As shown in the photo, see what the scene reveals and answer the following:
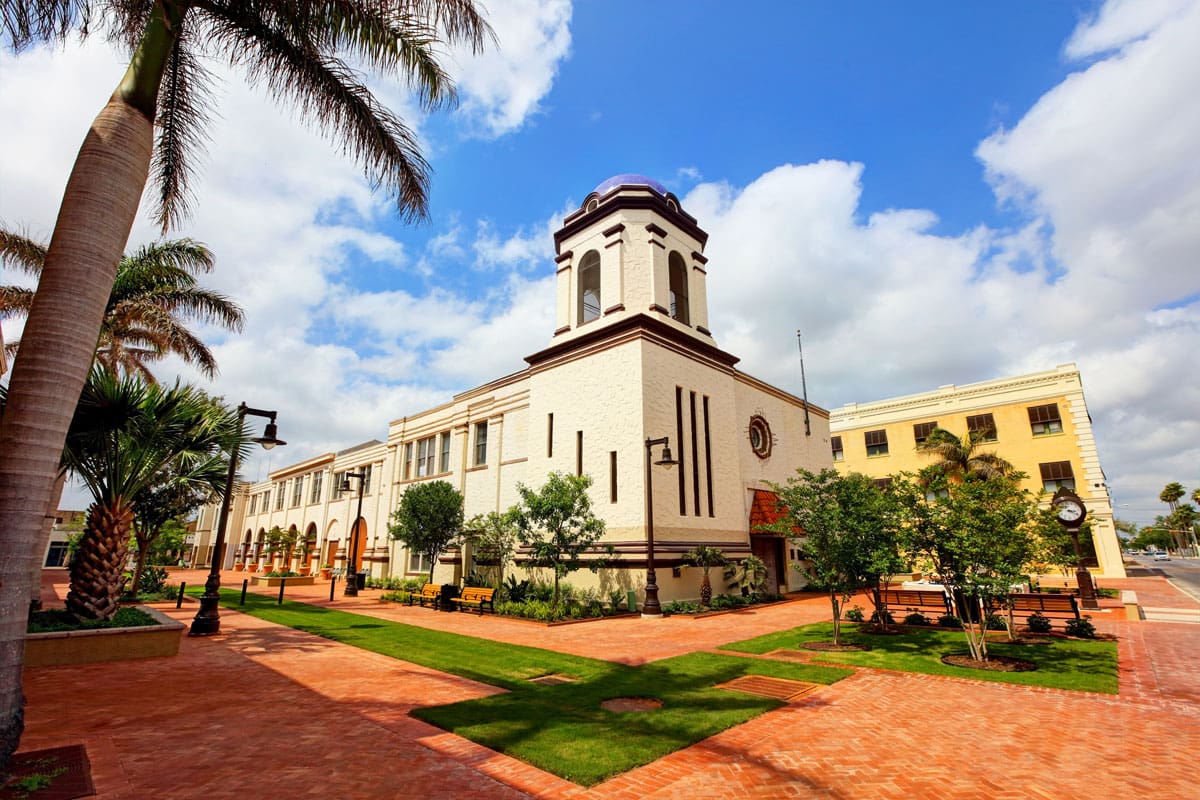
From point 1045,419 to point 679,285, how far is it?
25577mm

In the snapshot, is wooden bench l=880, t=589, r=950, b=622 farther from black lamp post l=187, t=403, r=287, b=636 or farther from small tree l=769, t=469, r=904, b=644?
black lamp post l=187, t=403, r=287, b=636

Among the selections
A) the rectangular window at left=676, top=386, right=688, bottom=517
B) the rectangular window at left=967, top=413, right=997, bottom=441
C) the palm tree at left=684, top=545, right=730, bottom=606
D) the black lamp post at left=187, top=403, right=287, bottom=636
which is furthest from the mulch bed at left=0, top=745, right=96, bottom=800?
the rectangular window at left=967, top=413, right=997, bottom=441

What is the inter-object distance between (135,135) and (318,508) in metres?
42.7

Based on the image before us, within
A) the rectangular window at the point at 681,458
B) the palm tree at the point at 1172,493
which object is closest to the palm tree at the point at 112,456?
the rectangular window at the point at 681,458

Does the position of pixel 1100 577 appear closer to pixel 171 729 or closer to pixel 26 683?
pixel 171 729

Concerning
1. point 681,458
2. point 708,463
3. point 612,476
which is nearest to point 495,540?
point 612,476

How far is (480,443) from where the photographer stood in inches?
1118

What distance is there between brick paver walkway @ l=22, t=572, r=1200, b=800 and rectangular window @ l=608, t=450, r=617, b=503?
1069cm

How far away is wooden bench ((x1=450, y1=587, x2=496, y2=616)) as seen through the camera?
61.6ft

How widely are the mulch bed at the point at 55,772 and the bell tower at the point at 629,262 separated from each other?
18.1 m

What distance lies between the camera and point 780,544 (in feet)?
86.3

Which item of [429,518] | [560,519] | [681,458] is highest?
[681,458]

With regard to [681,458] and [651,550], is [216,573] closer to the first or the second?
[651,550]

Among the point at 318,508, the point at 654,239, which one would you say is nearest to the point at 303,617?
the point at 654,239
